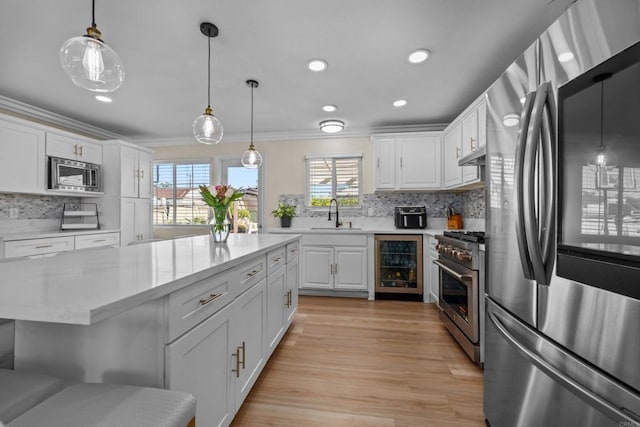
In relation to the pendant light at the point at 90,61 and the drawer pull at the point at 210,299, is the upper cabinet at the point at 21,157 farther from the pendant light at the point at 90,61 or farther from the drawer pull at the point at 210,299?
the drawer pull at the point at 210,299

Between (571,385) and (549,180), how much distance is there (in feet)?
2.19

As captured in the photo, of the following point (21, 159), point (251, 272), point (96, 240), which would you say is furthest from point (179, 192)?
point (251, 272)

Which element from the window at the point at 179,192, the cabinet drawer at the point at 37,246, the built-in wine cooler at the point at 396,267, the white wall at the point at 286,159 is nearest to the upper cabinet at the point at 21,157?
the cabinet drawer at the point at 37,246

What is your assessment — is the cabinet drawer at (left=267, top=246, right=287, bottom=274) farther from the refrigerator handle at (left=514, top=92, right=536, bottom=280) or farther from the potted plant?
the potted plant

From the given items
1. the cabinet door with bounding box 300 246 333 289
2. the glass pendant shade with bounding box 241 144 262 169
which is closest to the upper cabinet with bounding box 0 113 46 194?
the glass pendant shade with bounding box 241 144 262 169

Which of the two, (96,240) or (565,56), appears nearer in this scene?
(565,56)

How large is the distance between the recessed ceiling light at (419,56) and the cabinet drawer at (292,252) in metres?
1.95

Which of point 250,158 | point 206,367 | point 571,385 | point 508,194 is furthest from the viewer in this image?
point 250,158

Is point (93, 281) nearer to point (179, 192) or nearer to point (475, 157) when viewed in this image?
point (475, 157)

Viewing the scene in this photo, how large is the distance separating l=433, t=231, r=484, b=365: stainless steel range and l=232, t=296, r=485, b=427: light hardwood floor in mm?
146

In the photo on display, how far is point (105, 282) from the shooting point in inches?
36.1

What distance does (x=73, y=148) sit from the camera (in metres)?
3.86

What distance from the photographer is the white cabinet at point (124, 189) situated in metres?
4.22

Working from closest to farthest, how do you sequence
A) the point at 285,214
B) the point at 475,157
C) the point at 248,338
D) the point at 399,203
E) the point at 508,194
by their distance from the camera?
the point at 508,194
the point at 248,338
the point at 475,157
the point at 399,203
the point at 285,214
